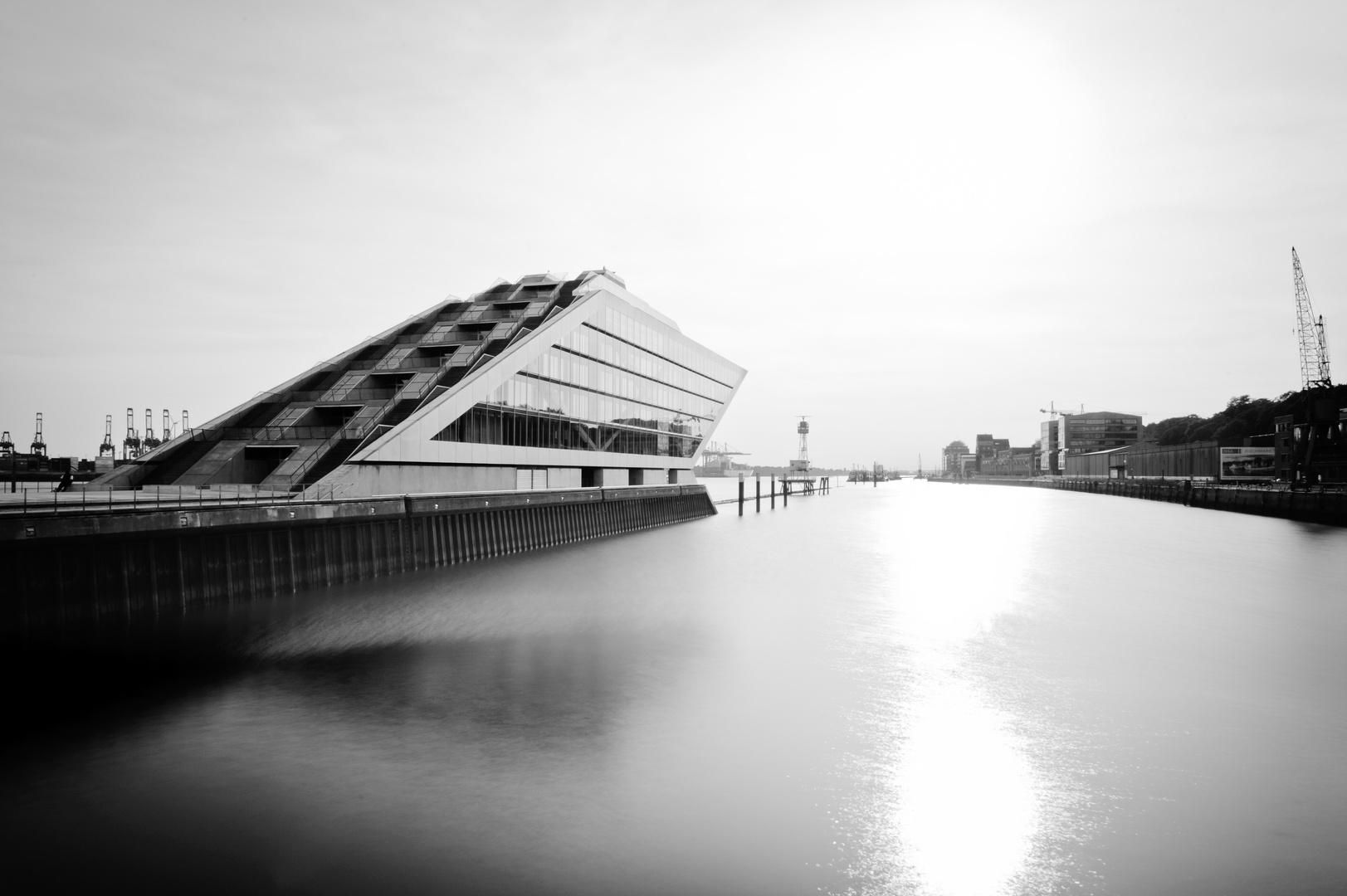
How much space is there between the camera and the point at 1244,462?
124062 mm

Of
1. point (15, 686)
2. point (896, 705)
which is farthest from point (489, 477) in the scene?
point (896, 705)

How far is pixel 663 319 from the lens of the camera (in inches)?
2640

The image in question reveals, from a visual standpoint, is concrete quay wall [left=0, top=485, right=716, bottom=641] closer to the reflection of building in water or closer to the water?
the water

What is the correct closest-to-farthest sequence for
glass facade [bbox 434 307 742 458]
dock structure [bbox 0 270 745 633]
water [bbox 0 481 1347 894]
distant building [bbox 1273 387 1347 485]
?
water [bbox 0 481 1347 894] < dock structure [bbox 0 270 745 633] < glass facade [bbox 434 307 742 458] < distant building [bbox 1273 387 1347 485]

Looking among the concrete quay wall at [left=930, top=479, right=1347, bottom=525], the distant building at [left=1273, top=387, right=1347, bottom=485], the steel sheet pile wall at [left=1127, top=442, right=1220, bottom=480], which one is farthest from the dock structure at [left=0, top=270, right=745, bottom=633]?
the steel sheet pile wall at [left=1127, top=442, right=1220, bottom=480]

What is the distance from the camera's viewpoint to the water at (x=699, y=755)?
9352 millimetres

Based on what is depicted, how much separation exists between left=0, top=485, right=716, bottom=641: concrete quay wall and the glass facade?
17.0ft

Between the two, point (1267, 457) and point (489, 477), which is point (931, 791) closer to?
point (489, 477)

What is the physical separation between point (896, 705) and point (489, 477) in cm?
A: 3019

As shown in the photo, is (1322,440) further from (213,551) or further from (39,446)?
(39,446)

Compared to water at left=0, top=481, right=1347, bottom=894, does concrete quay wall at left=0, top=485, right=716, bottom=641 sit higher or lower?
higher

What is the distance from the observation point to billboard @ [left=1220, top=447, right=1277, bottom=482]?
11956cm

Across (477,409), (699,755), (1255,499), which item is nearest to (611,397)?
(477,409)

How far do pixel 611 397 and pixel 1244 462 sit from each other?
11765cm
